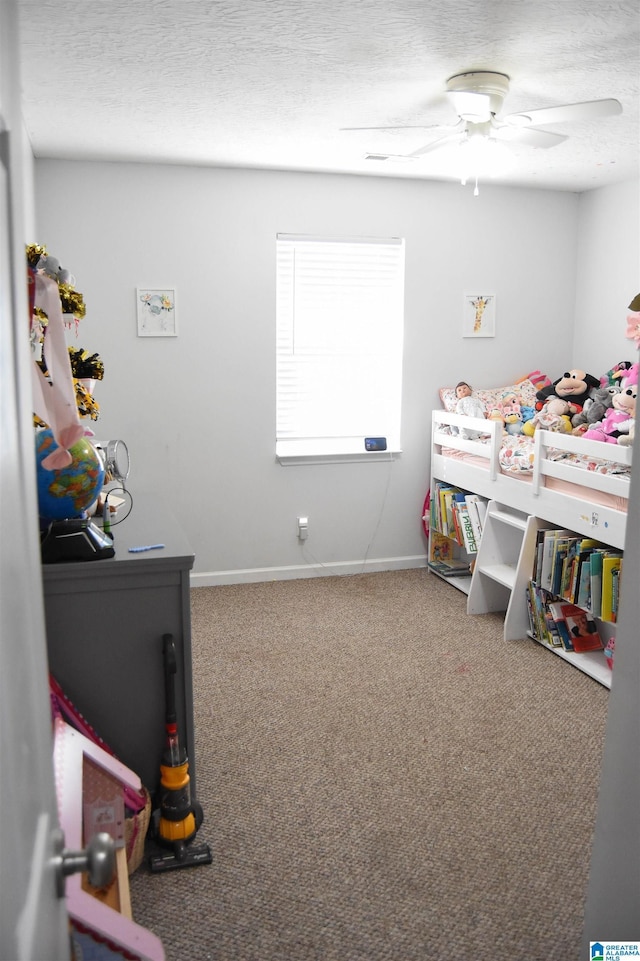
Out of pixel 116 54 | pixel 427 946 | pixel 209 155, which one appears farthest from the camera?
pixel 209 155

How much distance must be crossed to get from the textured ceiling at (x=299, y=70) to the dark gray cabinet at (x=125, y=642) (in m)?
1.53

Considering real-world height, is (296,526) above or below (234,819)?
above

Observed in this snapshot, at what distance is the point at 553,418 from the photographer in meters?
3.72

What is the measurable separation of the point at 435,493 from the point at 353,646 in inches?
51.9

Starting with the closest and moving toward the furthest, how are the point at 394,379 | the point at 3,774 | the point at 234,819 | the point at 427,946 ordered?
the point at 3,774
the point at 427,946
the point at 234,819
the point at 394,379

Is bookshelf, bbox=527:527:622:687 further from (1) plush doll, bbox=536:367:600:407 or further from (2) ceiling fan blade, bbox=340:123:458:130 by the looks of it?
(2) ceiling fan blade, bbox=340:123:458:130

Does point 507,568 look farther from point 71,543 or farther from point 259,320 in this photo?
point 71,543

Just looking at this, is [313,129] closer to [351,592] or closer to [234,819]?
[351,592]

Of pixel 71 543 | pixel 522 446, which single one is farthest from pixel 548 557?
pixel 71 543

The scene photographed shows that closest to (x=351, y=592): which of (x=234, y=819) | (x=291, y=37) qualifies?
(x=234, y=819)

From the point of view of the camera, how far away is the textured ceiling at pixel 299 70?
2.12 m

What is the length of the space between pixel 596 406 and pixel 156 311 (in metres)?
2.29

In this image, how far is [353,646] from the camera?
3.38 metres

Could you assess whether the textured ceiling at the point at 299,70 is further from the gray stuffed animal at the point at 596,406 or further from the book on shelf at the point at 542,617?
the book on shelf at the point at 542,617
